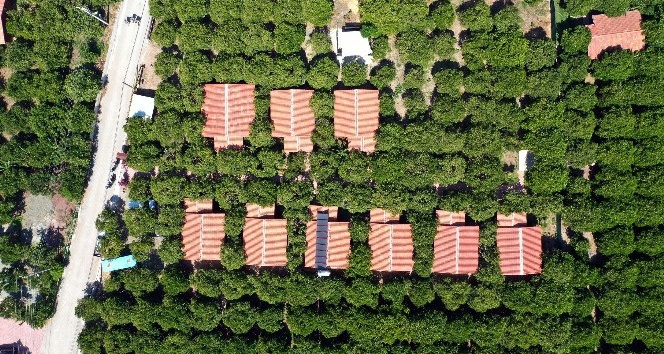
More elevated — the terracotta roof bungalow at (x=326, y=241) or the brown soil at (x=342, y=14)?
the brown soil at (x=342, y=14)

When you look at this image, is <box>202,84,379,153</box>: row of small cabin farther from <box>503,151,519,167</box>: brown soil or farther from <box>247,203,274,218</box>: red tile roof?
<box>503,151,519,167</box>: brown soil

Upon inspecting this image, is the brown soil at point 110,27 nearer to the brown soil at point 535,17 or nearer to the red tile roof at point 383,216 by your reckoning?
the red tile roof at point 383,216

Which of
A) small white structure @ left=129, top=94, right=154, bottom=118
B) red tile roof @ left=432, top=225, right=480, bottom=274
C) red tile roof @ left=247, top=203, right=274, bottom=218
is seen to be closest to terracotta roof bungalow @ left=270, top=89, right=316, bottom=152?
red tile roof @ left=247, top=203, right=274, bottom=218

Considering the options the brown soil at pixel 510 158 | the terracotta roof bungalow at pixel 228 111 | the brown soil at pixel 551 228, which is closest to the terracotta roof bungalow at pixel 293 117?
the terracotta roof bungalow at pixel 228 111

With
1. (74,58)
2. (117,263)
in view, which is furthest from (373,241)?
(74,58)

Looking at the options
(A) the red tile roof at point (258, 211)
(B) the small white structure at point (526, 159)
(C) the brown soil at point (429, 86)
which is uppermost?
(C) the brown soil at point (429, 86)

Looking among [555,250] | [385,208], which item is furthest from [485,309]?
[385,208]

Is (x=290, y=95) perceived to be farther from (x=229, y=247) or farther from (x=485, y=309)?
(x=485, y=309)
